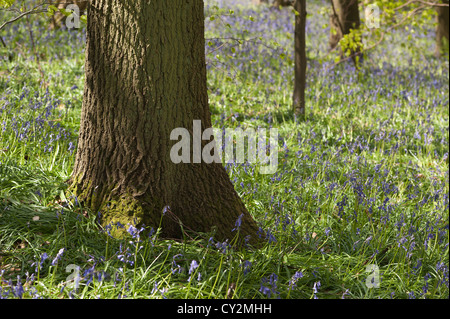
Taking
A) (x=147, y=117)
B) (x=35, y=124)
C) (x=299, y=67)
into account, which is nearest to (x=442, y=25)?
(x=299, y=67)

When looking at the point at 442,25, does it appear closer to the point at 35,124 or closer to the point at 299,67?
the point at 299,67

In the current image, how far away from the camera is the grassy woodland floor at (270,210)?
3062 mm

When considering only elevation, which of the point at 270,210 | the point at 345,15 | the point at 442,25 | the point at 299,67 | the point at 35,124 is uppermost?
the point at 442,25

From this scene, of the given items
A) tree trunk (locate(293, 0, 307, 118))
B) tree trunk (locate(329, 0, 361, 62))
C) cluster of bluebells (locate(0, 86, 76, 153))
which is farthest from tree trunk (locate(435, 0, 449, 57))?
cluster of bluebells (locate(0, 86, 76, 153))

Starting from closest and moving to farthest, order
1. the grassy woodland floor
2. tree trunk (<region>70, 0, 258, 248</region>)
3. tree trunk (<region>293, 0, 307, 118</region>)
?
the grassy woodland floor < tree trunk (<region>70, 0, 258, 248</region>) < tree trunk (<region>293, 0, 307, 118</region>)

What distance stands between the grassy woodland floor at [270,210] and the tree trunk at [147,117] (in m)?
0.19

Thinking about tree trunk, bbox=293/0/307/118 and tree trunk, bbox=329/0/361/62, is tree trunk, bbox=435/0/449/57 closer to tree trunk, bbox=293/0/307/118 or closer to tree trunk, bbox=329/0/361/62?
tree trunk, bbox=329/0/361/62

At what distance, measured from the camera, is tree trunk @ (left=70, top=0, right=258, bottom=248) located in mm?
3367

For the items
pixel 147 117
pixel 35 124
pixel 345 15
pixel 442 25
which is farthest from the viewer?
pixel 442 25

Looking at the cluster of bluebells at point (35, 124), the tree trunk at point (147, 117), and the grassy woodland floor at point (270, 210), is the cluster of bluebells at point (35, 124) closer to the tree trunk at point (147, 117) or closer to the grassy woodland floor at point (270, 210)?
the grassy woodland floor at point (270, 210)

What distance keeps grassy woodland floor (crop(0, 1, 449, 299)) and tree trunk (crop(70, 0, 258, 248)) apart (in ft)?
0.63

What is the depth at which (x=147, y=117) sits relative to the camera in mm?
3420

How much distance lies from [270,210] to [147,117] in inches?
52.7

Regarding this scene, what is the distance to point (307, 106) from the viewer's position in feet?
24.2
